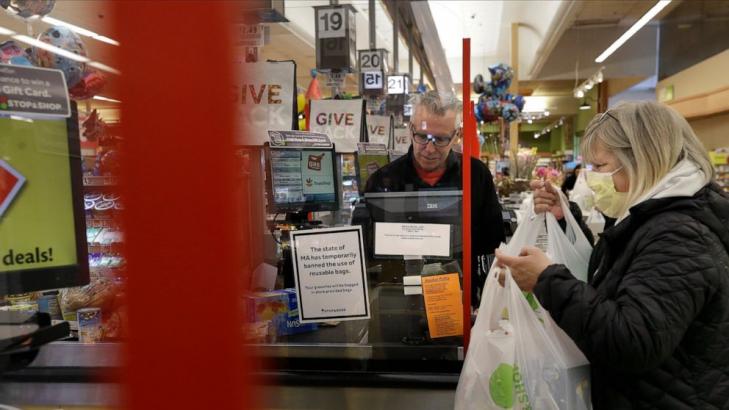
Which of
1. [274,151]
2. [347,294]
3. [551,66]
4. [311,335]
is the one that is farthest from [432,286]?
[551,66]

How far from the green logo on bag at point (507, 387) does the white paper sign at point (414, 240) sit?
1.58 feet

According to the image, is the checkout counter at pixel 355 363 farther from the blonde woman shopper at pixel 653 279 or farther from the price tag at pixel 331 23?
the price tag at pixel 331 23

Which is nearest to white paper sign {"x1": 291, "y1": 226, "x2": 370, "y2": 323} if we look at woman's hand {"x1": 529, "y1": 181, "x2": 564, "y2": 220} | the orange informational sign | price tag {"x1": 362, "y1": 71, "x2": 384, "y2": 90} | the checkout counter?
the checkout counter

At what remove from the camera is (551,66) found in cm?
1459

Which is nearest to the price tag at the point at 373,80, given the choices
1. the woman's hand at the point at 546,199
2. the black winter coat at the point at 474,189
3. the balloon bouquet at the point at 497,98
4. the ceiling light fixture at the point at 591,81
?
the balloon bouquet at the point at 497,98

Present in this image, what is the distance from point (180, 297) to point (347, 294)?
1.16 meters

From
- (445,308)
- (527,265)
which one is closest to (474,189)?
(445,308)

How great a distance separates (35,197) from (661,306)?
1152 millimetres

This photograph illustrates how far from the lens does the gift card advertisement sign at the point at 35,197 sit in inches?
28.5

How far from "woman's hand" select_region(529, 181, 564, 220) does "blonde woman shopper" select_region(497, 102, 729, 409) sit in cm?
26

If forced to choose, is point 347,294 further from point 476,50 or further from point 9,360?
point 476,50

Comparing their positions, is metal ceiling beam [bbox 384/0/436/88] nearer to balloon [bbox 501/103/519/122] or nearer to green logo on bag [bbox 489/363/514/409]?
balloon [bbox 501/103/519/122]

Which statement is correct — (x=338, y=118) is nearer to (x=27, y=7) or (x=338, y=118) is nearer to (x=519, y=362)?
(x=27, y=7)

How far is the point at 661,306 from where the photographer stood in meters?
1.02
